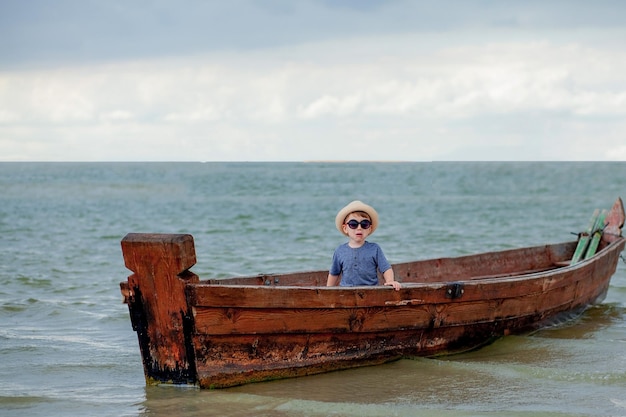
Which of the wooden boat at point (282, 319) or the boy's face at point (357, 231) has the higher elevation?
the boy's face at point (357, 231)

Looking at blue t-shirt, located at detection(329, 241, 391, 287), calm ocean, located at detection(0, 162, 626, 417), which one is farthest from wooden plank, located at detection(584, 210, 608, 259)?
blue t-shirt, located at detection(329, 241, 391, 287)

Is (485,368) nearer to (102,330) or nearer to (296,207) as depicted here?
(102,330)

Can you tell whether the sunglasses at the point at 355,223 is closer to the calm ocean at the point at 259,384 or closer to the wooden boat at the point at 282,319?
the wooden boat at the point at 282,319

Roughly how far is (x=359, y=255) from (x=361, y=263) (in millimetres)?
66

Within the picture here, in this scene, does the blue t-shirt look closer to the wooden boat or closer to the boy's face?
the boy's face

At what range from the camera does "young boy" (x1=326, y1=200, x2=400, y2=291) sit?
656 cm

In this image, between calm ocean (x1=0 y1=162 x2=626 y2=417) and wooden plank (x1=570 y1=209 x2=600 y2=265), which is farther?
wooden plank (x1=570 y1=209 x2=600 y2=265)

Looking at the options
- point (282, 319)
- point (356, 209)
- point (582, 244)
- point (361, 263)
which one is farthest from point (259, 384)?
point (582, 244)

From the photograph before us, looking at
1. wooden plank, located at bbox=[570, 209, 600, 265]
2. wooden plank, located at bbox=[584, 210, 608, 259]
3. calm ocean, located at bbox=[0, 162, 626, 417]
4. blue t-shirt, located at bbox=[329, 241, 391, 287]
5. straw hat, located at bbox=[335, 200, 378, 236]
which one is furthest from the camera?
wooden plank, located at bbox=[584, 210, 608, 259]

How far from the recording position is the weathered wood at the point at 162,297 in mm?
5773

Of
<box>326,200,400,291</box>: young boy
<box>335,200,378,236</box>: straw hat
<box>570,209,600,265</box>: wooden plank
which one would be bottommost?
<box>570,209,600,265</box>: wooden plank

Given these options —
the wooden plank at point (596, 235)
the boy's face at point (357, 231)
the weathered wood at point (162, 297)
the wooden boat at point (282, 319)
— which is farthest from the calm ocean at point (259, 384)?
the boy's face at point (357, 231)

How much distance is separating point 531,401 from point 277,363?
188 cm

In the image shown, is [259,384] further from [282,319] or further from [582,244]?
[582,244]
